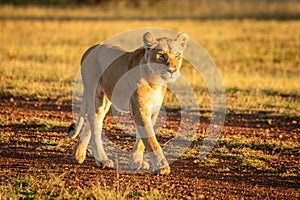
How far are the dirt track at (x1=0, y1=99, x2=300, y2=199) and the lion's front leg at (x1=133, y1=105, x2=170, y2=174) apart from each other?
0.10 meters

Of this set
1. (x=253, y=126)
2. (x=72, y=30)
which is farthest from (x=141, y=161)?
(x=72, y=30)

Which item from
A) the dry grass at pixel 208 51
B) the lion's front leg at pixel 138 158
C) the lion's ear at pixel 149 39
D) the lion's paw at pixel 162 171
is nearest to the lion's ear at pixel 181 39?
the lion's ear at pixel 149 39

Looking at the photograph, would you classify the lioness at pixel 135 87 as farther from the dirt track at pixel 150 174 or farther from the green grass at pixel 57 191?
→ the green grass at pixel 57 191

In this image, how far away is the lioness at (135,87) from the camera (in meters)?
5.81

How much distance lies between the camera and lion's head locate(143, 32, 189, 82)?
5734 millimetres

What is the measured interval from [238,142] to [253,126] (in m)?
1.12

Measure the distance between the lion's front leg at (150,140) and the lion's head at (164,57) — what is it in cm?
38

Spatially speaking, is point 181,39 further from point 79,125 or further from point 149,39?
point 79,125

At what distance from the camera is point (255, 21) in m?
21.4

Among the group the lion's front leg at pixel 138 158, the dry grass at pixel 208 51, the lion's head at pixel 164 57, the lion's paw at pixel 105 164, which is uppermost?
the lion's head at pixel 164 57

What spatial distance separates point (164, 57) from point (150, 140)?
737 mm

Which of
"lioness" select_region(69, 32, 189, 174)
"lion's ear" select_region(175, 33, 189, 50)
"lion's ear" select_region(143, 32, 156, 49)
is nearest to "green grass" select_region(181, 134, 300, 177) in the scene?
"lioness" select_region(69, 32, 189, 174)

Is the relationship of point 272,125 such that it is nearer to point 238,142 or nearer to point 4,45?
point 238,142

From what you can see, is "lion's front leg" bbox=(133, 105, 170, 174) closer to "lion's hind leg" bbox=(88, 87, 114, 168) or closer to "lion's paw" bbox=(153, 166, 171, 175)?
"lion's paw" bbox=(153, 166, 171, 175)
